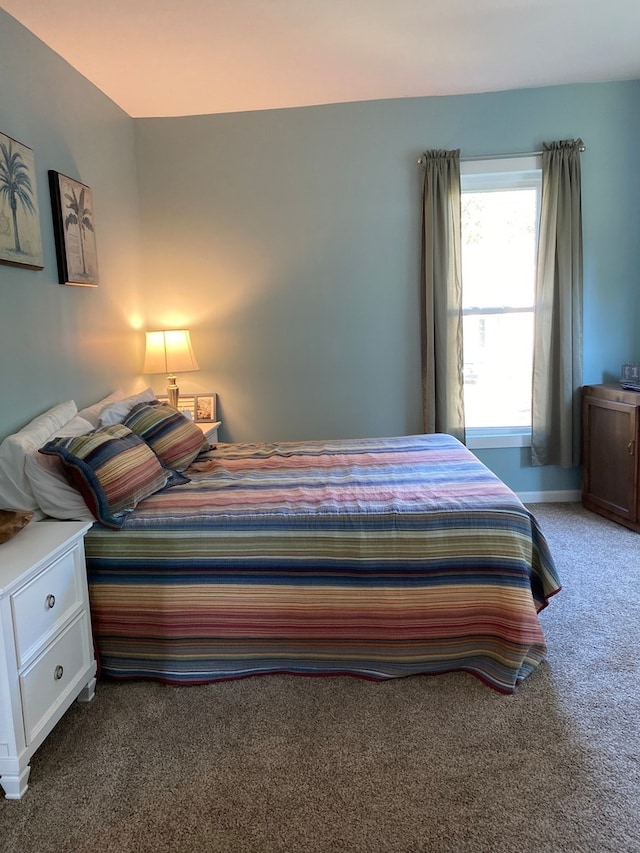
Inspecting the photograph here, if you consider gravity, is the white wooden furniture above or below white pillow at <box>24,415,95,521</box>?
below

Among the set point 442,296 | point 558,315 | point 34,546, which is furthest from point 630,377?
point 34,546

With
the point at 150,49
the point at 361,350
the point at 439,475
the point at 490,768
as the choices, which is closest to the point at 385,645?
the point at 490,768

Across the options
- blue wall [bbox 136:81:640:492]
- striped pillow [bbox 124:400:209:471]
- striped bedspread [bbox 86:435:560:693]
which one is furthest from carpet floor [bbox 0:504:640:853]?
blue wall [bbox 136:81:640:492]

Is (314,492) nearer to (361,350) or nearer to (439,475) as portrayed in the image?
(439,475)

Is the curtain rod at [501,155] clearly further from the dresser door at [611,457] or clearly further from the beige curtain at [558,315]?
the dresser door at [611,457]

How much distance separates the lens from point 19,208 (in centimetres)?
251

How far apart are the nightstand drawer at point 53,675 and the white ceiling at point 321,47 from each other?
2580 mm

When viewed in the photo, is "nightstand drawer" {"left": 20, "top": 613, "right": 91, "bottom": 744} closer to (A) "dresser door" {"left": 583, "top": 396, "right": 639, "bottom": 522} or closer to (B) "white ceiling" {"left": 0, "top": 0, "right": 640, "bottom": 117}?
(B) "white ceiling" {"left": 0, "top": 0, "right": 640, "bottom": 117}

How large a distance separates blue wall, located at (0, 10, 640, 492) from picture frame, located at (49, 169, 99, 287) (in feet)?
1.01

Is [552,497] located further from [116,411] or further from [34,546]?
[34,546]

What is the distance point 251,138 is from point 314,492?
2677mm

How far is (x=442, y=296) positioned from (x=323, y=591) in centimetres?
245

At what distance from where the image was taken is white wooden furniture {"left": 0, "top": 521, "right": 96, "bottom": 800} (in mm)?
1618

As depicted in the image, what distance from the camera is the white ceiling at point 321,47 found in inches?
105
